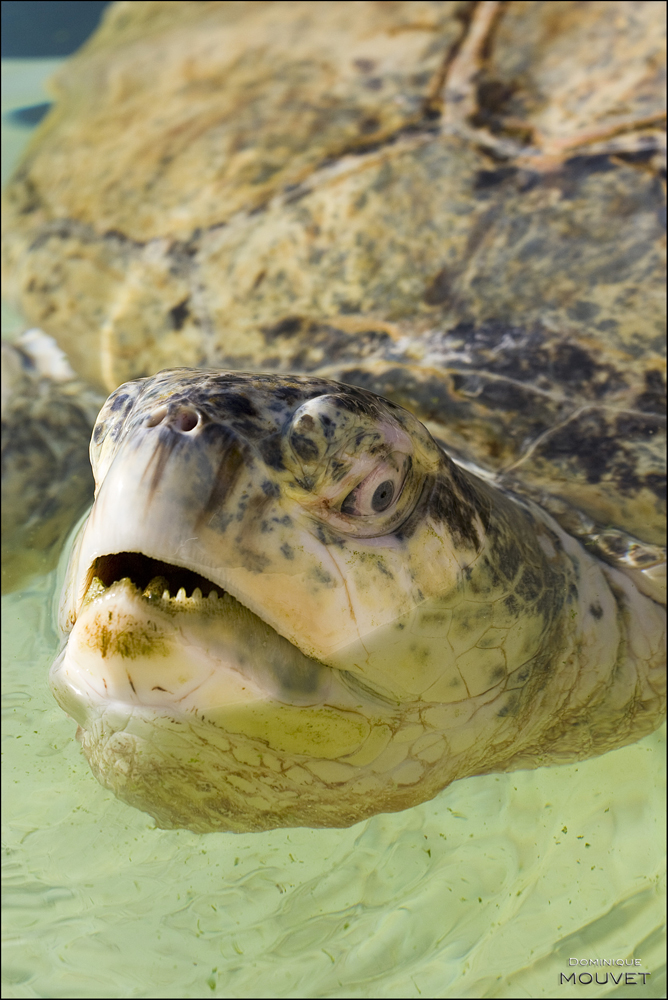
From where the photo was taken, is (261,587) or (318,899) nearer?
(261,587)

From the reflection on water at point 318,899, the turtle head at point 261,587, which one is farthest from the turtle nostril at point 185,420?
the reflection on water at point 318,899

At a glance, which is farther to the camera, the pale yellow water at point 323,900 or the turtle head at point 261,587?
the pale yellow water at point 323,900

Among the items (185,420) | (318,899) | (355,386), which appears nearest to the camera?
(185,420)

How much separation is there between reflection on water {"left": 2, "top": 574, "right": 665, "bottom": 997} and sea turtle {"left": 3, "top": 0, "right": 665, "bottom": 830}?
293 millimetres

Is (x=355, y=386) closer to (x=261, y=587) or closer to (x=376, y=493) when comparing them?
(x=376, y=493)

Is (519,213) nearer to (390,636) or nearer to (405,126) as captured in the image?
(405,126)

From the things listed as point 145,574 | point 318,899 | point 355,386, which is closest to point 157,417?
point 145,574

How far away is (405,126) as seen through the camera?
2.43 meters

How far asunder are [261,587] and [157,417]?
276mm

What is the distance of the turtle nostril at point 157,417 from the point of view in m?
1.10

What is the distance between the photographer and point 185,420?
1.08m

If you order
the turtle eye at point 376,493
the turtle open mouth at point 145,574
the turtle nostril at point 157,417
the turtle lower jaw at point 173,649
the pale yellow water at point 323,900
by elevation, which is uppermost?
the turtle nostril at point 157,417

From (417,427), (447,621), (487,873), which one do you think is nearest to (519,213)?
(417,427)

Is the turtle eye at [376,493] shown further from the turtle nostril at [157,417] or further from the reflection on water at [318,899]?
the reflection on water at [318,899]
